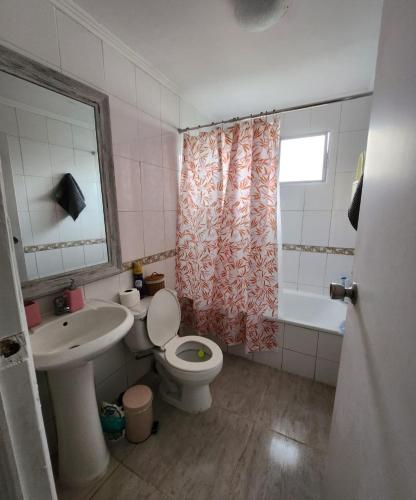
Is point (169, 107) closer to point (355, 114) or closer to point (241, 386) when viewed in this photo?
point (355, 114)

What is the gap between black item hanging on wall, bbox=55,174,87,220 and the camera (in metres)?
1.27

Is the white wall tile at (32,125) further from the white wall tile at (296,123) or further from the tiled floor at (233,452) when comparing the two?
the white wall tile at (296,123)

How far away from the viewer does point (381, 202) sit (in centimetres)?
56

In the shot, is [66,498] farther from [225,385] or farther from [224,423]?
[225,385]

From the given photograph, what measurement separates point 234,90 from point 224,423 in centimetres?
252

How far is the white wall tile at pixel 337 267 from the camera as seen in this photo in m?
2.32

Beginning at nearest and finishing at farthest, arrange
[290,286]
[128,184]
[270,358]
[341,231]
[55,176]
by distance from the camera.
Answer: [55,176]
[128,184]
[270,358]
[341,231]
[290,286]

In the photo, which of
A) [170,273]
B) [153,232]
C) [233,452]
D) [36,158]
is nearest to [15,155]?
[36,158]

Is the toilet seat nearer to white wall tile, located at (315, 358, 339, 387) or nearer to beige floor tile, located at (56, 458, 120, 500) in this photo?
beige floor tile, located at (56, 458, 120, 500)

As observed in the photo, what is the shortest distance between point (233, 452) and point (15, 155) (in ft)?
6.34

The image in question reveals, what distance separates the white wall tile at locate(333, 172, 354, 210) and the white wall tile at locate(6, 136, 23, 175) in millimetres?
2474

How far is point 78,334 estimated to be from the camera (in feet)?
4.09

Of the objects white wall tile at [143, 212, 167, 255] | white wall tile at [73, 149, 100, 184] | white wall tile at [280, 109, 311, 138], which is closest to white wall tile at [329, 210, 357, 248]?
white wall tile at [280, 109, 311, 138]

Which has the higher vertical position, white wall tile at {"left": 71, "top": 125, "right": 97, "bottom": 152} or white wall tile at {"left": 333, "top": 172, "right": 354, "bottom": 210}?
white wall tile at {"left": 71, "top": 125, "right": 97, "bottom": 152}
